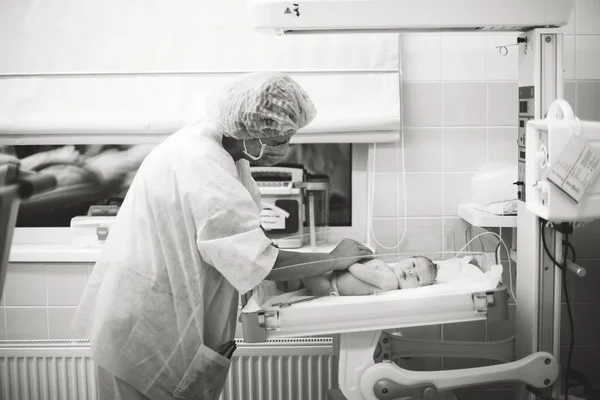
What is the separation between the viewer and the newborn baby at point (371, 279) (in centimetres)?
224

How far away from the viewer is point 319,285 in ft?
7.38

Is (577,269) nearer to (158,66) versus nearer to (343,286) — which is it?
(343,286)

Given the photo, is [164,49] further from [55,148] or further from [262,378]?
[262,378]

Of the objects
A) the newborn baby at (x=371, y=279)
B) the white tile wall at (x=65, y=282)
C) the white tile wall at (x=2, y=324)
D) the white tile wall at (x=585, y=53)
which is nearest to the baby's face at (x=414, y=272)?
the newborn baby at (x=371, y=279)

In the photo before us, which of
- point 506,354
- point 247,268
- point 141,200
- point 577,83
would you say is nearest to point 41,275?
point 141,200

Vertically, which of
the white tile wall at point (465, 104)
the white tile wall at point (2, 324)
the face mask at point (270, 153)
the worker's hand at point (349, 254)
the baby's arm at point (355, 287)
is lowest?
the white tile wall at point (2, 324)

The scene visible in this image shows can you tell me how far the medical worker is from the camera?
1.97 metres

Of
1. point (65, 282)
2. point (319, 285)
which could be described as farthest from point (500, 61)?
point (65, 282)

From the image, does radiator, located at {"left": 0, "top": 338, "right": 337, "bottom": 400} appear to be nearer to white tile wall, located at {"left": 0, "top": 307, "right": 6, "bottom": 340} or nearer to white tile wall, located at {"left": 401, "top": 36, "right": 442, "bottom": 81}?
white tile wall, located at {"left": 0, "top": 307, "right": 6, "bottom": 340}

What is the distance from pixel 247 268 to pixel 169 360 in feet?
1.28

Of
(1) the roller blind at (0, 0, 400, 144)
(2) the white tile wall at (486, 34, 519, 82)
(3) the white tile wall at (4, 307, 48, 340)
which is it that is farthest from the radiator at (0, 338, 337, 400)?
(2) the white tile wall at (486, 34, 519, 82)

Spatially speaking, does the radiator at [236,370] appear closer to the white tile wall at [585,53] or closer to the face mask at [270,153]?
the face mask at [270,153]

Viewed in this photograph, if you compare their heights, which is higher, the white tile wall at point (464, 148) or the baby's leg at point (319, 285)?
the white tile wall at point (464, 148)

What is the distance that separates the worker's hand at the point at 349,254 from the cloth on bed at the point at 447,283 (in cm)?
8
